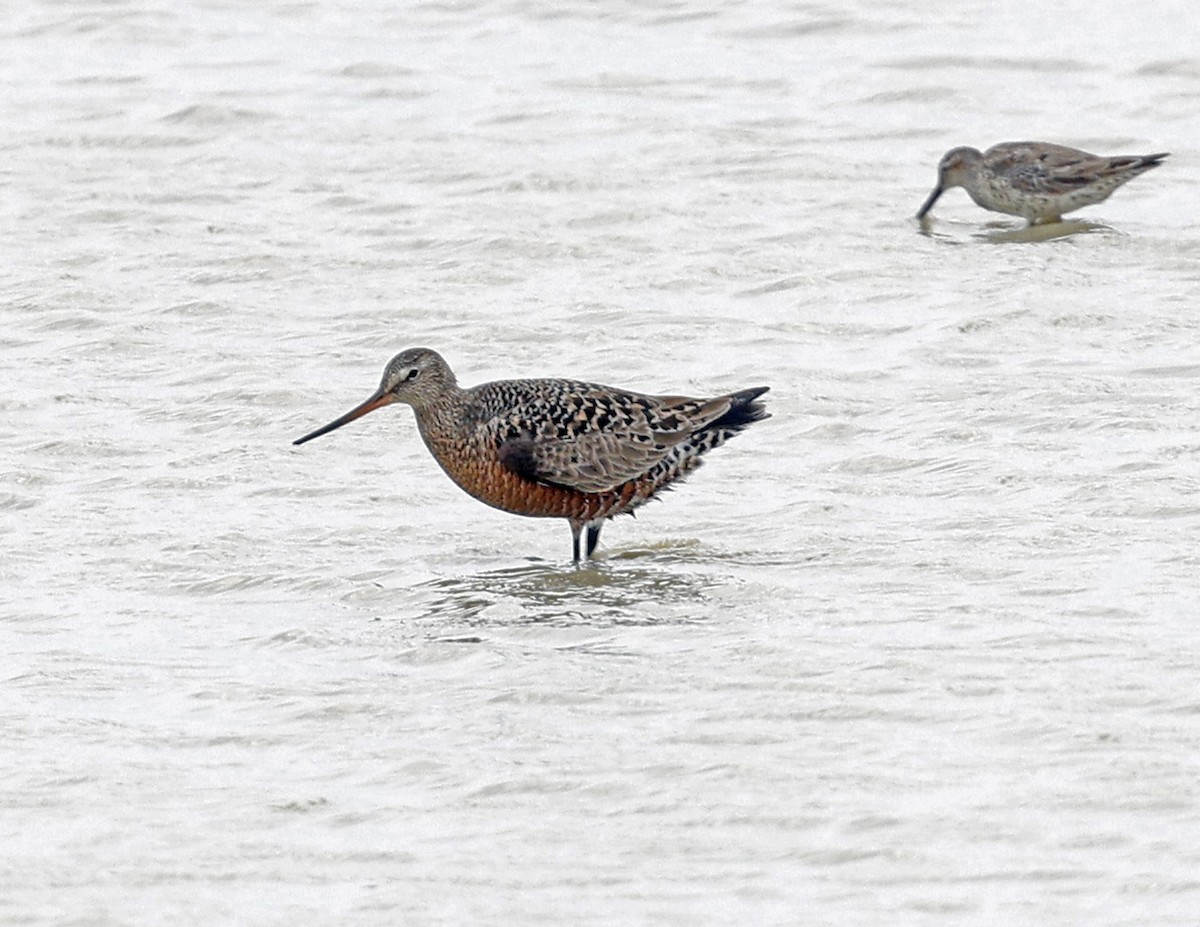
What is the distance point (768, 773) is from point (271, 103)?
11.2 m

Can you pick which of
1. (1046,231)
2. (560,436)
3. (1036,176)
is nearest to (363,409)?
(560,436)

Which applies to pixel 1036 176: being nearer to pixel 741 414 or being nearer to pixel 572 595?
pixel 741 414

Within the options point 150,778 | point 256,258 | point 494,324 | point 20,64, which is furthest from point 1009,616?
point 20,64

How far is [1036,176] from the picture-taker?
47.2 feet

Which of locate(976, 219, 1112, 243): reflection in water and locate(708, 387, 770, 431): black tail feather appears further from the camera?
locate(976, 219, 1112, 243): reflection in water

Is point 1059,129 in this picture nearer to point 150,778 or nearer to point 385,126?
point 385,126

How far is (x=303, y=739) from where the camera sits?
7266 millimetres

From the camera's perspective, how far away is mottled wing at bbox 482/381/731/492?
966cm

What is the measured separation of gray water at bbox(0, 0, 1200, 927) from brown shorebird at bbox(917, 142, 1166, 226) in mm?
314

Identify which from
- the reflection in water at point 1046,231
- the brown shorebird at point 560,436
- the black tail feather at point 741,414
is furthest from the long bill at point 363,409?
the reflection in water at point 1046,231

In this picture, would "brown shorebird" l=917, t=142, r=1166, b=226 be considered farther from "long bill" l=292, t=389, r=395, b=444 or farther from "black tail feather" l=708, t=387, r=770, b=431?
"long bill" l=292, t=389, r=395, b=444

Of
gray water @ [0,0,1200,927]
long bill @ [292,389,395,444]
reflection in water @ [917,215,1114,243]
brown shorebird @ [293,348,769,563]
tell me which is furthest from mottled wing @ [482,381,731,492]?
reflection in water @ [917,215,1114,243]

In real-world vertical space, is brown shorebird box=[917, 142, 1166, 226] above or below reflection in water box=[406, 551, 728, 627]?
above

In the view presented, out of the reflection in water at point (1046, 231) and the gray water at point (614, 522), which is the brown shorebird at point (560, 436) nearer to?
the gray water at point (614, 522)
